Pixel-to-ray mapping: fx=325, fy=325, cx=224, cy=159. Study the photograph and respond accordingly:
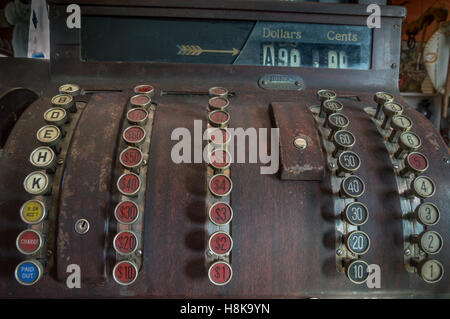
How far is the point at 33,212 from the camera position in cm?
77

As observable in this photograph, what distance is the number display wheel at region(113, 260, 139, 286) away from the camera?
76 centimetres

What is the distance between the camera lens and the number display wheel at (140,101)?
0.95 meters

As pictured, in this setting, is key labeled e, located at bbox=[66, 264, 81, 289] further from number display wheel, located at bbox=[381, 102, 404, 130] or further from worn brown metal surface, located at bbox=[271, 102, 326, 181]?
number display wheel, located at bbox=[381, 102, 404, 130]

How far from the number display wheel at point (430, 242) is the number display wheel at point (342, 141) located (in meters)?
0.28

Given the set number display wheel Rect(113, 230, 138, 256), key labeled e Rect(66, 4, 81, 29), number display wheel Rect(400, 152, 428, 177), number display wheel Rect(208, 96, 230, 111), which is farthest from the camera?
key labeled e Rect(66, 4, 81, 29)

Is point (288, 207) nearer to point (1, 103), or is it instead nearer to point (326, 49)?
point (326, 49)

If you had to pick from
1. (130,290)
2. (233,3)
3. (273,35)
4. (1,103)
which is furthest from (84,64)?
(130,290)

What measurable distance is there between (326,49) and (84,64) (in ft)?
2.90

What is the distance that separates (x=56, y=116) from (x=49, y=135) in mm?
71

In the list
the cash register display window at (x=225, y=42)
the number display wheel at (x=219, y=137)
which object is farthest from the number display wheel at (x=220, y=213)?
the cash register display window at (x=225, y=42)

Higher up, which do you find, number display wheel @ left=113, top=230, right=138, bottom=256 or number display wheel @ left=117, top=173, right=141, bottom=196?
number display wheel @ left=117, top=173, right=141, bottom=196

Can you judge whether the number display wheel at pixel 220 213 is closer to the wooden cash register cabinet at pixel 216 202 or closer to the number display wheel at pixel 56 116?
the wooden cash register cabinet at pixel 216 202

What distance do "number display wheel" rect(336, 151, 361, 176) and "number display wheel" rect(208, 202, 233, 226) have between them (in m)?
0.31

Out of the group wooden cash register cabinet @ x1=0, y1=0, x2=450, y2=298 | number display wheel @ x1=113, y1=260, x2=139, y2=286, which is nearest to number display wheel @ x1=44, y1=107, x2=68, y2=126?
wooden cash register cabinet @ x1=0, y1=0, x2=450, y2=298
